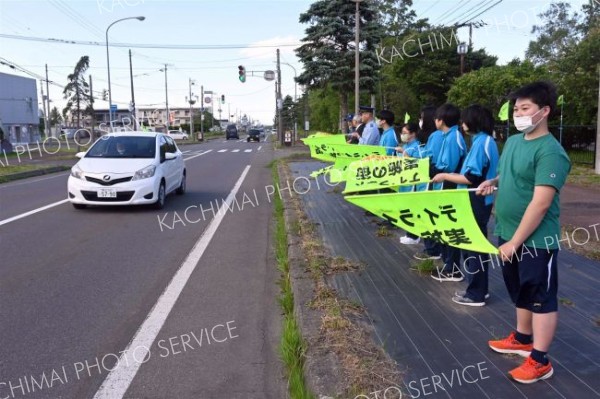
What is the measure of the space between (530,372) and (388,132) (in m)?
5.27

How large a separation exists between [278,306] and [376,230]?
10.3 ft

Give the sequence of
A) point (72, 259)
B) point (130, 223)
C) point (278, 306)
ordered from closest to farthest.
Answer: point (278, 306) → point (72, 259) → point (130, 223)

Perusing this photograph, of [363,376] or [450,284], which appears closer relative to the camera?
[363,376]

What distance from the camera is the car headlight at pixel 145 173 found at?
10.1 meters

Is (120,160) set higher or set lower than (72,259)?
higher

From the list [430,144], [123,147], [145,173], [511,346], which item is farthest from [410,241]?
[123,147]

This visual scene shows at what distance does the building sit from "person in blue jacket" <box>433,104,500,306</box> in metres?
41.4

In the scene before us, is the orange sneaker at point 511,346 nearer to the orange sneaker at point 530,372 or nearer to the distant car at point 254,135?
the orange sneaker at point 530,372

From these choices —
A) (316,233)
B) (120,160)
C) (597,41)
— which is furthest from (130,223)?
(597,41)

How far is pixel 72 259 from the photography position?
21.9ft

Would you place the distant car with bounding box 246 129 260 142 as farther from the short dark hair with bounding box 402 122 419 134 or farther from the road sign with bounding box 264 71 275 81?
the short dark hair with bounding box 402 122 419 134

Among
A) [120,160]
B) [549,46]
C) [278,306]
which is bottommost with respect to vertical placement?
[278,306]

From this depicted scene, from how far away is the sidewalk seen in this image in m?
3.28

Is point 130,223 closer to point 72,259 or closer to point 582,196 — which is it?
point 72,259
